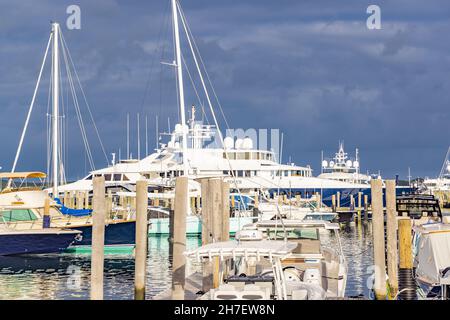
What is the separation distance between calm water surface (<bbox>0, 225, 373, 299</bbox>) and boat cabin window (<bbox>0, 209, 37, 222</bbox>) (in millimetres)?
2497

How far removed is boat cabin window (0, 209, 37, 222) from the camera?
4353 cm

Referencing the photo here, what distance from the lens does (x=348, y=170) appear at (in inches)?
4537

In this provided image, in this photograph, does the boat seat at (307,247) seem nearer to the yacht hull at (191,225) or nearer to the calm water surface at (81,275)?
the calm water surface at (81,275)

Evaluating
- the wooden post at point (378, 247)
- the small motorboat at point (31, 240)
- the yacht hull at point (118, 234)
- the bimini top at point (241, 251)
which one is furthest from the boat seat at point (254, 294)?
the yacht hull at point (118, 234)

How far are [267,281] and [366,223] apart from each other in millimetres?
48751

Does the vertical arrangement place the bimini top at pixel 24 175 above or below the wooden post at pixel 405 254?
above

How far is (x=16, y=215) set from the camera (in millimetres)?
43625

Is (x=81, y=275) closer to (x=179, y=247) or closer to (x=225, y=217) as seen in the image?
(x=225, y=217)

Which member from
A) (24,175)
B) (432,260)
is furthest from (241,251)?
(24,175)

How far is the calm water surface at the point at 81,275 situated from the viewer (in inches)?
1219

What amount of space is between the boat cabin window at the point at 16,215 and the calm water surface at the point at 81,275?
2.50m

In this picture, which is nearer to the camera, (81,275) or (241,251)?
(241,251)

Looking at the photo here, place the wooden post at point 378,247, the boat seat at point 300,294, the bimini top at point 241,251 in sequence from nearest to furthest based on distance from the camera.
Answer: the bimini top at point 241,251 < the boat seat at point 300,294 < the wooden post at point 378,247

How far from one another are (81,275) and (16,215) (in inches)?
356
